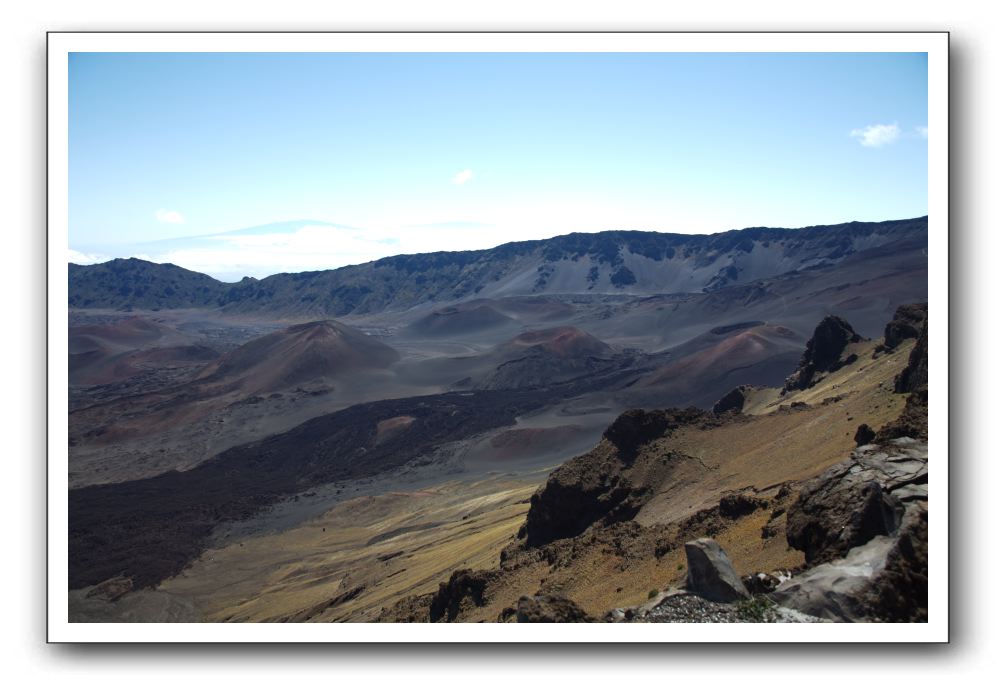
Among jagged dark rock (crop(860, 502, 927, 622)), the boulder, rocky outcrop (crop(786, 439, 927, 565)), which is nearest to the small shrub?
the boulder

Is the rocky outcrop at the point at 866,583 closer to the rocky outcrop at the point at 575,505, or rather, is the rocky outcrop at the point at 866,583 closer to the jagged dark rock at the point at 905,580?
the jagged dark rock at the point at 905,580

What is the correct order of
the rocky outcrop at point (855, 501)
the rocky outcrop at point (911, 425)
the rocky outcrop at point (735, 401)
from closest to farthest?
the rocky outcrop at point (855, 501) → the rocky outcrop at point (911, 425) → the rocky outcrop at point (735, 401)

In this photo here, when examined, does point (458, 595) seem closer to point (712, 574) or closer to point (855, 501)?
point (712, 574)

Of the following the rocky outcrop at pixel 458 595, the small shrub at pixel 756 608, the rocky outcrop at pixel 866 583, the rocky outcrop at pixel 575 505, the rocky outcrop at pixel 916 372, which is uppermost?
the rocky outcrop at pixel 916 372

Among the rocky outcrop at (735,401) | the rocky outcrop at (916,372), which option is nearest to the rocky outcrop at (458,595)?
the rocky outcrop at (916,372)

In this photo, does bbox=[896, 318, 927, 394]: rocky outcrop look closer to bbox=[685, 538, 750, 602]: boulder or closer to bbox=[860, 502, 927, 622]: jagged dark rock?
bbox=[860, 502, 927, 622]: jagged dark rock
